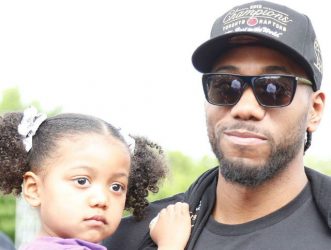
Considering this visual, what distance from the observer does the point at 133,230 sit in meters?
3.40

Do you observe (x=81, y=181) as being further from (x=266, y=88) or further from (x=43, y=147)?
(x=266, y=88)

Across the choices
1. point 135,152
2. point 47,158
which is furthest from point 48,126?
point 135,152

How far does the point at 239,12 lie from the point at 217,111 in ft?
1.55

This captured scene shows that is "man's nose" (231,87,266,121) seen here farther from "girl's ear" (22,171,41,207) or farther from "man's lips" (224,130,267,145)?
"girl's ear" (22,171,41,207)

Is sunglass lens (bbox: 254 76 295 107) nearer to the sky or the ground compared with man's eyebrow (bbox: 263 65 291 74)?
nearer to the ground

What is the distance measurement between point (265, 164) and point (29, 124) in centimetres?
111

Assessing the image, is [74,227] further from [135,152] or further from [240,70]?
[240,70]

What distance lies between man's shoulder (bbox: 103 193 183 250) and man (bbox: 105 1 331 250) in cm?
13

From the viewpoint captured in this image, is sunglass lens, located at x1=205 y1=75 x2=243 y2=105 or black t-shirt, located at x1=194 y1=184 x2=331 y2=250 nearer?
black t-shirt, located at x1=194 y1=184 x2=331 y2=250

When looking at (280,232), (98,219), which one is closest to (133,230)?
(98,219)

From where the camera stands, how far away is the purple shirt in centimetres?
279

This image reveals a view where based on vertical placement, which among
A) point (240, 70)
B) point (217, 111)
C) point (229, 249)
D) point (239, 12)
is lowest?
point (229, 249)

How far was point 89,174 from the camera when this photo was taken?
2.93 metres

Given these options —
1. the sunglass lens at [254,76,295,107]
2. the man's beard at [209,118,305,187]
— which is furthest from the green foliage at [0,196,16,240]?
the sunglass lens at [254,76,295,107]
